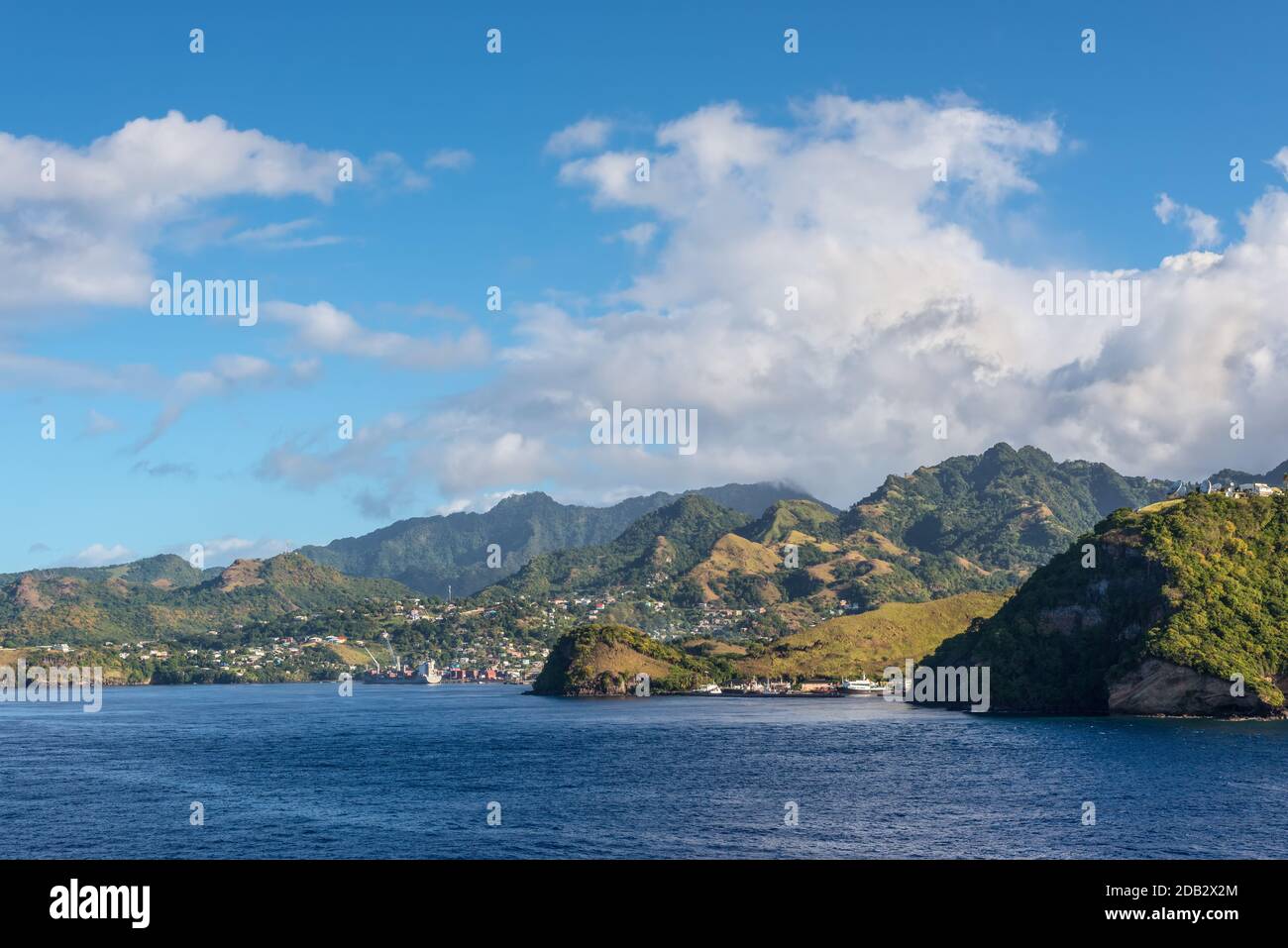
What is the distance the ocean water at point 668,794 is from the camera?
90875 mm

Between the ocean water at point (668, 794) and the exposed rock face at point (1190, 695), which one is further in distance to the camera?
the exposed rock face at point (1190, 695)

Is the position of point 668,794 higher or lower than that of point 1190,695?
lower

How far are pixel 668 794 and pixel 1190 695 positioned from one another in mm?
121765

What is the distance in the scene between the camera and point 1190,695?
195 m

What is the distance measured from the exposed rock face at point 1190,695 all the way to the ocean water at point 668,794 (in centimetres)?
748

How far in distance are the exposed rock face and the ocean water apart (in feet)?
24.6

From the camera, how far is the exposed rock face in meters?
191

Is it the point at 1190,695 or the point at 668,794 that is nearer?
the point at 668,794

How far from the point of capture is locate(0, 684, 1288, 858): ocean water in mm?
90875

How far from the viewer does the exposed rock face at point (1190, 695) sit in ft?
626

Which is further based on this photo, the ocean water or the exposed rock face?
the exposed rock face

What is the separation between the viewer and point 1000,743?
163m
